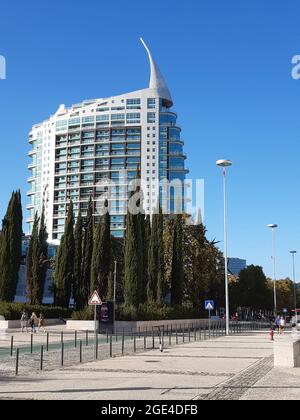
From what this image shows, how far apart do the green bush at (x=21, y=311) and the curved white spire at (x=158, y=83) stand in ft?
380

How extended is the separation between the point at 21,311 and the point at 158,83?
13429 cm

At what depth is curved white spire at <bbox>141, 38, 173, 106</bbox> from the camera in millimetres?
162125

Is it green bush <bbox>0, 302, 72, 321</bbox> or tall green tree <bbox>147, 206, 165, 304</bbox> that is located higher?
tall green tree <bbox>147, 206, 165, 304</bbox>

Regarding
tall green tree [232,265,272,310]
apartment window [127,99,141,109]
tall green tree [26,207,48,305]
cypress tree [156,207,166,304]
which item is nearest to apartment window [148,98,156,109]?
apartment window [127,99,141,109]

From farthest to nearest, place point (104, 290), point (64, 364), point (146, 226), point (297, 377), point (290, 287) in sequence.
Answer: point (290, 287)
point (146, 226)
point (104, 290)
point (64, 364)
point (297, 377)

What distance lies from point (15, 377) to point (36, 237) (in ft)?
135

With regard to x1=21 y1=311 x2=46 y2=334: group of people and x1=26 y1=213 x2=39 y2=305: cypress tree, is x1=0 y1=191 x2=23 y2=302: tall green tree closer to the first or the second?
x1=26 y1=213 x2=39 y2=305: cypress tree

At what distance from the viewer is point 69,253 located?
187ft

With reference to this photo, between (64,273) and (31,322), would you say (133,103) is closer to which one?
(64,273)

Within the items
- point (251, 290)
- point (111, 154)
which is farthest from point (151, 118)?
point (251, 290)

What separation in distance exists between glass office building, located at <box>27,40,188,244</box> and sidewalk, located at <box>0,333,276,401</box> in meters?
131

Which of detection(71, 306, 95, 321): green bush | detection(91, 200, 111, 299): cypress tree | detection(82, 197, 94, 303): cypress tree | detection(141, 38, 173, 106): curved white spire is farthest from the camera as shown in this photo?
detection(141, 38, 173, 106): curved white spire
